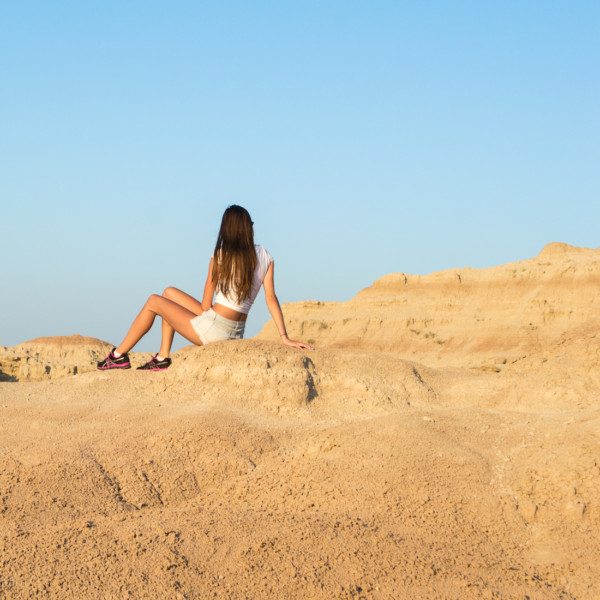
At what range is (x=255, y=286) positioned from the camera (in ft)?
22.3

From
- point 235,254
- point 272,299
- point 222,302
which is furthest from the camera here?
point 272,299

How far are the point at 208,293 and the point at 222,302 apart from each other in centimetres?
18

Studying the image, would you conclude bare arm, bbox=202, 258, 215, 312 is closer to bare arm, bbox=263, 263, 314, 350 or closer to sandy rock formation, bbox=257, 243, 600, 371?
bare arm, bbox=263, 263, 314, 350

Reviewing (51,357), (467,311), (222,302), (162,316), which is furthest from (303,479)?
(51,357)

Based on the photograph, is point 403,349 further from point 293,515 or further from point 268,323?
point 293,515

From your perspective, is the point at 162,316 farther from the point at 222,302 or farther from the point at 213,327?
the point at 222,302

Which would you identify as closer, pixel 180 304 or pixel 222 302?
pixel 222 302

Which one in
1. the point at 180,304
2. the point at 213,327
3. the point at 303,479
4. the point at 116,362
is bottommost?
the point at 303,479

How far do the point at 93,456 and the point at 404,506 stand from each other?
92.3 inches

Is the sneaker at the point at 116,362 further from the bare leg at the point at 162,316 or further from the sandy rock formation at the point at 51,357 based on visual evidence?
the sandy rock formation at the point at 51,357

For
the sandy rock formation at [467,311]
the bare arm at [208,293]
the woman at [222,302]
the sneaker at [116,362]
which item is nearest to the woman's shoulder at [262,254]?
the woman at [222,302]

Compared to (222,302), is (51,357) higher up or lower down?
higher up

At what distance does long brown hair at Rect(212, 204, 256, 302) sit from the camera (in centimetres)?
656

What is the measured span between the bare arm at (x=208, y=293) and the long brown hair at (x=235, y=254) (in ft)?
0.24
